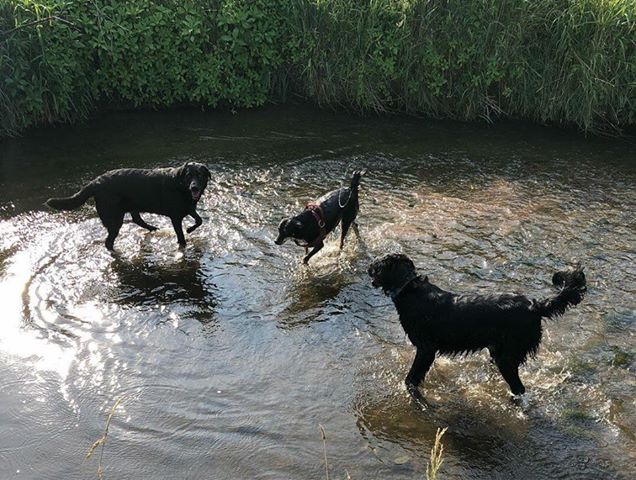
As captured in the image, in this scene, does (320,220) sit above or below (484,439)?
above

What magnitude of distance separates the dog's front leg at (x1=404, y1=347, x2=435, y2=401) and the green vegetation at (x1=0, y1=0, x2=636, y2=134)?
296 inches

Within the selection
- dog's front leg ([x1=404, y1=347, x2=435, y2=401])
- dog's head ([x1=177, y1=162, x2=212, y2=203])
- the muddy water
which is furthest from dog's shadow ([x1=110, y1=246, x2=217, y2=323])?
dog's front leg ([x1=404, y1=347, x2=435, y2=401])

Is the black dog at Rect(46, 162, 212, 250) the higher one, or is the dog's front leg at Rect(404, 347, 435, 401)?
the black dog at Rect(46, 162, 212, 250)

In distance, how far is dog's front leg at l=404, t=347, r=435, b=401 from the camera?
4809 millimetres

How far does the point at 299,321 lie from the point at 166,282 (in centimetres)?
171

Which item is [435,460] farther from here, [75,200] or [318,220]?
[75,200]

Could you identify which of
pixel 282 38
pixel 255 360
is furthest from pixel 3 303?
pixel 282 38

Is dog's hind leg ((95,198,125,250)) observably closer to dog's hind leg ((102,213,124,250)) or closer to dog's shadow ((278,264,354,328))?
dog's hind leg ((102,213,124,250))

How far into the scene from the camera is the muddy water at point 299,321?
14.6 feet

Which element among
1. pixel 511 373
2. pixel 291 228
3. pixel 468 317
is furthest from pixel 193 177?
pixel 511 373

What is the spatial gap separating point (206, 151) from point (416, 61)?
4.29 metres

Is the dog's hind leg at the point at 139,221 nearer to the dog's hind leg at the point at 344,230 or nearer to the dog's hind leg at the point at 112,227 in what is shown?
the dog's hind leg at the point at 112,227

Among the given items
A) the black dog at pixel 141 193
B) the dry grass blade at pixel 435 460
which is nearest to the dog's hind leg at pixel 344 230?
the black dog at pixel 141 193

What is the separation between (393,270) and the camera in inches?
189
